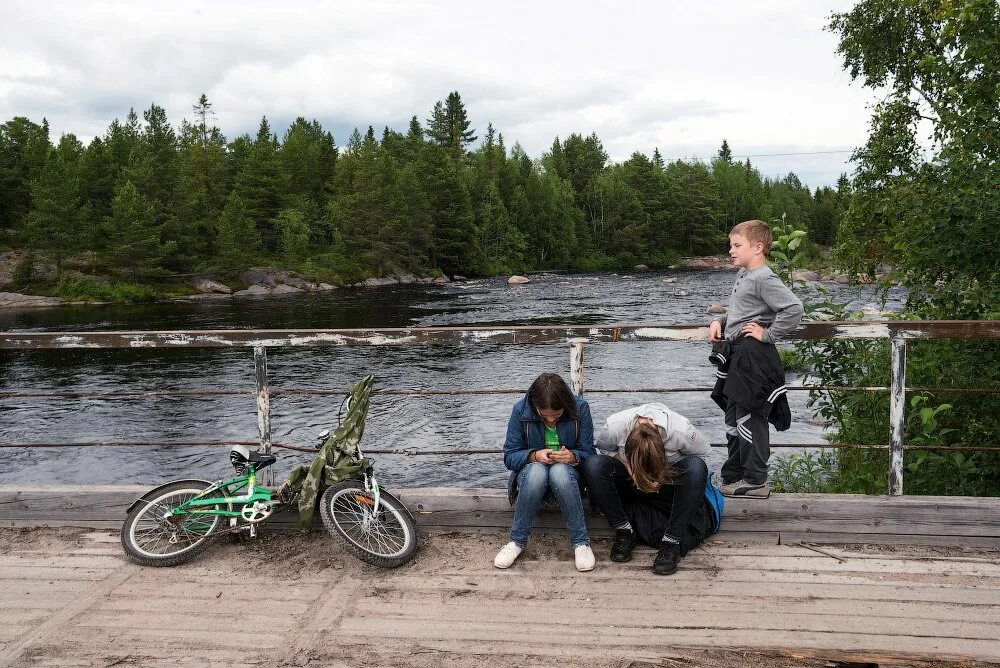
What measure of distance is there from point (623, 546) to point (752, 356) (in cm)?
113

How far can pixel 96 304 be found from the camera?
136ft

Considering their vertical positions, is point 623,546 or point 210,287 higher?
point 623,546

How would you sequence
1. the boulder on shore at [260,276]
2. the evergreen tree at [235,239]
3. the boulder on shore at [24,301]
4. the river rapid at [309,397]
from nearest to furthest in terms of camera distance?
the river rapid at [309,397]
the boulder on shore at [24,301]
the boulder on shore at [260,276]
the evergreen tree at [235,239]

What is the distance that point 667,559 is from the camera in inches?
137

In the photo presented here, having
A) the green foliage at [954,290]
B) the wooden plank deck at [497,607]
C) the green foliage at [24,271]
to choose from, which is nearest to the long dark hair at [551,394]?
the wooden plank deck at [497,607]

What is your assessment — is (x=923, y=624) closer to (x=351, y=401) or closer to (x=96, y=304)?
(x=351, y=401)

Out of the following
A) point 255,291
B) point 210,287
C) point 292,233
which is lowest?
point 255,291

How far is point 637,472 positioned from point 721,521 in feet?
2.18

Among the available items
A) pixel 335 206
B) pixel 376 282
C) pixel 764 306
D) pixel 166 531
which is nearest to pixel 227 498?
pixel 166 531

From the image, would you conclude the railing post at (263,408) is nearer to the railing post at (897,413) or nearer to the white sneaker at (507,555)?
the white sneaker at (507,555)

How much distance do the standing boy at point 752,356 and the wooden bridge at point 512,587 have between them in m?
0.16

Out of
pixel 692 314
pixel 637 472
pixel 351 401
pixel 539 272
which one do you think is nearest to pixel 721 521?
pixel 637 472

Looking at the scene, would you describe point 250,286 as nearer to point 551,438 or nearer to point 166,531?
point 166,531

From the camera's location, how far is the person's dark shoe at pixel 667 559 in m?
3.44
